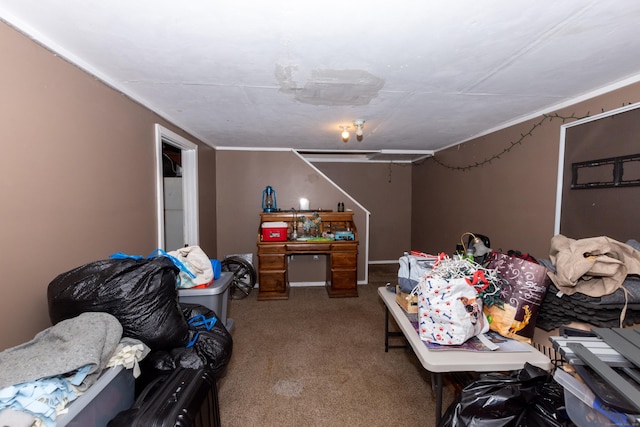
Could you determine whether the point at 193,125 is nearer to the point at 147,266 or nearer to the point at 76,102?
the point at 76,102

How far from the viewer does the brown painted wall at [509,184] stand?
2.47 meters

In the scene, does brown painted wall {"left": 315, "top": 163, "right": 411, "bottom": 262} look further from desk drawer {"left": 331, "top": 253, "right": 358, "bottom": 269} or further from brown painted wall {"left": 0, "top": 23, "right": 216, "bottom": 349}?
brown painted wall {"left": 0, "top": 23, "right": 216, "bottom": 349}

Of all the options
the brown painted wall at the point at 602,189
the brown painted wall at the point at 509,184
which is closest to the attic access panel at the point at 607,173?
the brown painted wall at the point at 602,189

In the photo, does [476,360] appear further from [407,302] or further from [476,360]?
[407,302]

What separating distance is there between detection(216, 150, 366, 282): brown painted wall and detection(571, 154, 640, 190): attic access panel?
3.05 meters

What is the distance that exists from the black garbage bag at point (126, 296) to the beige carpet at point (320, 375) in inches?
Answer: 34.7

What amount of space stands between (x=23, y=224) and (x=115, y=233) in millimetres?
687

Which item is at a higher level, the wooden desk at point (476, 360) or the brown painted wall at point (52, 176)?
the brown painted wall at point (52, 176)

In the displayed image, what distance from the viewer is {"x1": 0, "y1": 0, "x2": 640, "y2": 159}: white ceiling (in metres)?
1.18

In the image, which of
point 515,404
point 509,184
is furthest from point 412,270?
point 509,184

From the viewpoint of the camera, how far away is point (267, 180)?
4.43 meters

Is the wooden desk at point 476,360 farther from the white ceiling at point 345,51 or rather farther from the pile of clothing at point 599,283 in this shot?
the white ceiling at point 345,51

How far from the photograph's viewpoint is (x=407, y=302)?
1.79 metres

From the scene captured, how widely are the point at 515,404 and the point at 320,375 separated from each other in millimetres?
1424
